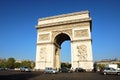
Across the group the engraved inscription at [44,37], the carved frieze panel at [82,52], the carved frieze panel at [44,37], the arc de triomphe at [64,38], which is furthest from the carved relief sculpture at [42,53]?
the carved frieze panel at [82,52]

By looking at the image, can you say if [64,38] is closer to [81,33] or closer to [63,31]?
[63,31]

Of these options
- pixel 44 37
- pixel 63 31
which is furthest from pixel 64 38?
pixel 44 37

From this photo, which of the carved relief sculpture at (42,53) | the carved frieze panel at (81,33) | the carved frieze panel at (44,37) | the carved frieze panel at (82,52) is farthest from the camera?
the carved frieze panel at (44,37)

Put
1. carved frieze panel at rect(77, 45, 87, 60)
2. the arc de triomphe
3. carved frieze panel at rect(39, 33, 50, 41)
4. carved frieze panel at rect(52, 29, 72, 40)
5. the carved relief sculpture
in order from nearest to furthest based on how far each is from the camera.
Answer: carved frieze panel at rect(77, 45, 87, 60), the arc de triomphe, carved frieze panel at rect(52, 29, 72, 40), the carved relief sculpture, carved frieze panel at rect(39, 33, 50, 41)

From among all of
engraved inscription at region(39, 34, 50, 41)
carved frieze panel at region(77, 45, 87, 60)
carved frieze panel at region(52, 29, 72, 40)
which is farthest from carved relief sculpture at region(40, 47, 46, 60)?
carved frieze panel at region(77, 45, 87, 60)

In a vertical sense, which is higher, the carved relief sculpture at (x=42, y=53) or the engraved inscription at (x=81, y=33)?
the engraved inscription at (x=81, y=33)

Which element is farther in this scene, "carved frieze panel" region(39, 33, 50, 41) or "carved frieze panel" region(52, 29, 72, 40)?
"carved frieze panel" region(39, 33, 50, 41)

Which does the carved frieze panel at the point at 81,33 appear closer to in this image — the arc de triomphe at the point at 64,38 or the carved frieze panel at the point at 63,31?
the arc de triomphe at the point at 64,38

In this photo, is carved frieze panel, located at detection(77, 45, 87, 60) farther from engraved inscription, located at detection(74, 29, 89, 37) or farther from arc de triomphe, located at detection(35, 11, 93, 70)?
engraved inscription, located at detection(74, 29, 89, 37)

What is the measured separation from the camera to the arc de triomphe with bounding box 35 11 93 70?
2878 centimetres

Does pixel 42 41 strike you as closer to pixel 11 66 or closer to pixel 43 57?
pixel 43 57

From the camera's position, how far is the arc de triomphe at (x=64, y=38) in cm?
2878

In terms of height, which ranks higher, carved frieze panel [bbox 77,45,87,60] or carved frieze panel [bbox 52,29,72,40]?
carved frieze panel [bbox 52,29,72,40]

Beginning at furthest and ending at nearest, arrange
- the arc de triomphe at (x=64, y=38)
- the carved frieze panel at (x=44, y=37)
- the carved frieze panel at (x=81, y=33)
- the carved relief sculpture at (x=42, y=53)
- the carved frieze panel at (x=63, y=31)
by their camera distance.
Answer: the carved frieze panel at (x=44, y=37), the carved relief sculpture at (x=42, y=53), the carved frieze panel at (x=63, y=31), the carved frieze panel at (x=81, y=33), the arc de triomphe at (x=64, y=38)
